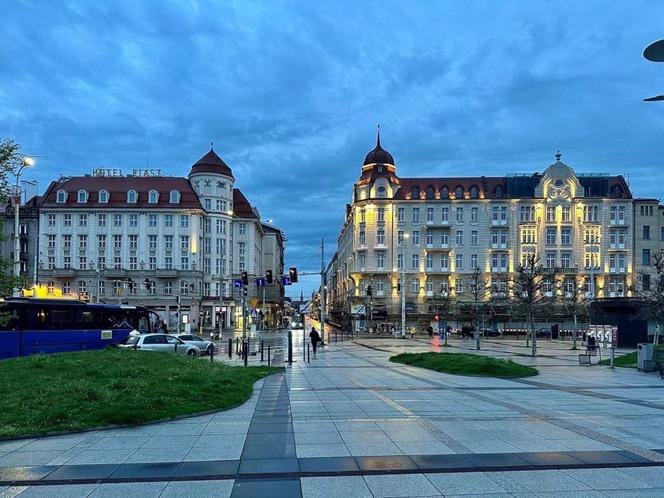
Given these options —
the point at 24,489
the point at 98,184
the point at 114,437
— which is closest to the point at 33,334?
the point at 114,437

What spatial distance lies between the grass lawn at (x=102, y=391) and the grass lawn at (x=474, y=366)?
8.22 m

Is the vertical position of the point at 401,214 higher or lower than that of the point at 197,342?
higher

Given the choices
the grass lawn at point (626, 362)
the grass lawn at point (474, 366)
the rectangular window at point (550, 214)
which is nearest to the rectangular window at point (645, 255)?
the rectangular window at point (550, 214)

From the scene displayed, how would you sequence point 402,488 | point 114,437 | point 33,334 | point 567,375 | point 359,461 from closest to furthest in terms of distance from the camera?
point 402,488 → point 359,461 → point 114,437 → point 567,375 → point 33,334

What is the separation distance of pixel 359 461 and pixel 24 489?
4463 mm

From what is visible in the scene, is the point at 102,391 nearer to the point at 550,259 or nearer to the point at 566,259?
the point at 550,259

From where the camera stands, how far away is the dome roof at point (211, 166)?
85594mm

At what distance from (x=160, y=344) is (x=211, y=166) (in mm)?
57855

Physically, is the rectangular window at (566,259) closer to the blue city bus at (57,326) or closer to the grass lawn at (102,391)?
the blue city bus at (57,326)

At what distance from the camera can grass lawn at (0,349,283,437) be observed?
35.6 feet

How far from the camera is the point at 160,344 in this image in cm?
3167

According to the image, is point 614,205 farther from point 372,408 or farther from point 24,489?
point 24,489

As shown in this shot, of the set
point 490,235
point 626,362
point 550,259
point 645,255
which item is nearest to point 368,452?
point 626,362

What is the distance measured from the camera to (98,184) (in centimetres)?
8369
